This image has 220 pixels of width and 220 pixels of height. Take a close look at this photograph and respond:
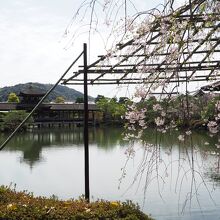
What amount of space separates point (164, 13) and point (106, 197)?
709 cm

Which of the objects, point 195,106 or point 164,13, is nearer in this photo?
point 164,13

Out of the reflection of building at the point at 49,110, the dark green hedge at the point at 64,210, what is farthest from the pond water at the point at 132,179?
the reflection of building at the point at 49,110

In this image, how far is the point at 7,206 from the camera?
2934 millimetres

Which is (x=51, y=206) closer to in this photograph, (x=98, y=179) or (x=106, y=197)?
(x=106, y=197)

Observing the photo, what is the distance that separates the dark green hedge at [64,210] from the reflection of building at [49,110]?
119 feet

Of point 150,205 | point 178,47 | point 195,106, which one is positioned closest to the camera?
point 178,47

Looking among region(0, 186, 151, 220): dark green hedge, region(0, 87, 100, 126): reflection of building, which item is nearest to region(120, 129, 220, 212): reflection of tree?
region(0, 186, 151, 220): dark green hedge

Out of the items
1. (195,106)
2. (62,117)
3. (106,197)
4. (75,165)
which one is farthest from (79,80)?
(62,117)

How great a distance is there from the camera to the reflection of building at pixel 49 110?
39.6 m

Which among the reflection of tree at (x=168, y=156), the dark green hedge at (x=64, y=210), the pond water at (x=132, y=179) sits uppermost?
the reflection of tree at (x=168, y=156)

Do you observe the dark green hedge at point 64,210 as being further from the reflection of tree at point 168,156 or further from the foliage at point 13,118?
the foliage at point 13,118

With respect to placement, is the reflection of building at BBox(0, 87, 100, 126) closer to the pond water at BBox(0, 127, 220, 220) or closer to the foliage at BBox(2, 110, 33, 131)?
the foliage at BBox(2, 110, 33, 131)

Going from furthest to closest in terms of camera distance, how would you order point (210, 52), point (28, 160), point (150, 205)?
point (28, 160), point (150, 205), point (210, 52)

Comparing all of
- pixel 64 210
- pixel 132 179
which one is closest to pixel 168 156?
pixel 64 210
